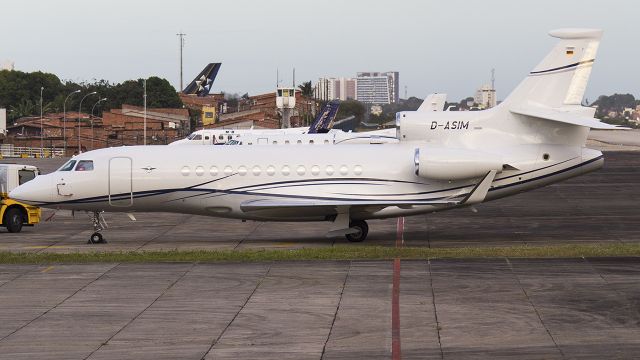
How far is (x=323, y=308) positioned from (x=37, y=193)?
14197mm

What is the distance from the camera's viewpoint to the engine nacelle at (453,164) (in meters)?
29.3

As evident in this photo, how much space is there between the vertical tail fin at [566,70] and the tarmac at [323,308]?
14.1 feet

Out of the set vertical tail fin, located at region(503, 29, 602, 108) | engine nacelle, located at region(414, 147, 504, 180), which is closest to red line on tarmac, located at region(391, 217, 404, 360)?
engine nacelle, located at region(414, 147, 504, 180)

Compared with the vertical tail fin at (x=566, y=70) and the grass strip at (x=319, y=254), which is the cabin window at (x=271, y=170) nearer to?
the grass strip at (x=319, y=254)

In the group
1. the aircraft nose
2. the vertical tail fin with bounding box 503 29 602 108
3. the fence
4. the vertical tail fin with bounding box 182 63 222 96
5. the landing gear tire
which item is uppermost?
the vertical tail fin with bounding box 182 63 222 96

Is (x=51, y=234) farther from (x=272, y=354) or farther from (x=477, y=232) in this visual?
(x=272, y=354)

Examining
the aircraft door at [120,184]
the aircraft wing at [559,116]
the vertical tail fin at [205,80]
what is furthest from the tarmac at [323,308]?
the vertical tail fin at [205,80]

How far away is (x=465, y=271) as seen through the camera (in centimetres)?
2298

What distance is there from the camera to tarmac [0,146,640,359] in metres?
15.7

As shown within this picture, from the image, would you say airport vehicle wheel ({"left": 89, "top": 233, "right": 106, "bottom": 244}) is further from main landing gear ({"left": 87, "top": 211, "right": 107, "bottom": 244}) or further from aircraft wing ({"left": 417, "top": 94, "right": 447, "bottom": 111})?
aircraft wing ({"left": 417, "top": 94, "right": 447, "bottom": 111})

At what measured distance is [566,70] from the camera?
29875mm

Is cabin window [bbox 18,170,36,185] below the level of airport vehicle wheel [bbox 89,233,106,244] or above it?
above

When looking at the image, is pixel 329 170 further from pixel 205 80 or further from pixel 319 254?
pixel 205 80

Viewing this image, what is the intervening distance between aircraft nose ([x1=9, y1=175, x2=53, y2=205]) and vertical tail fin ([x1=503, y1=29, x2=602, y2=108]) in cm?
1463
